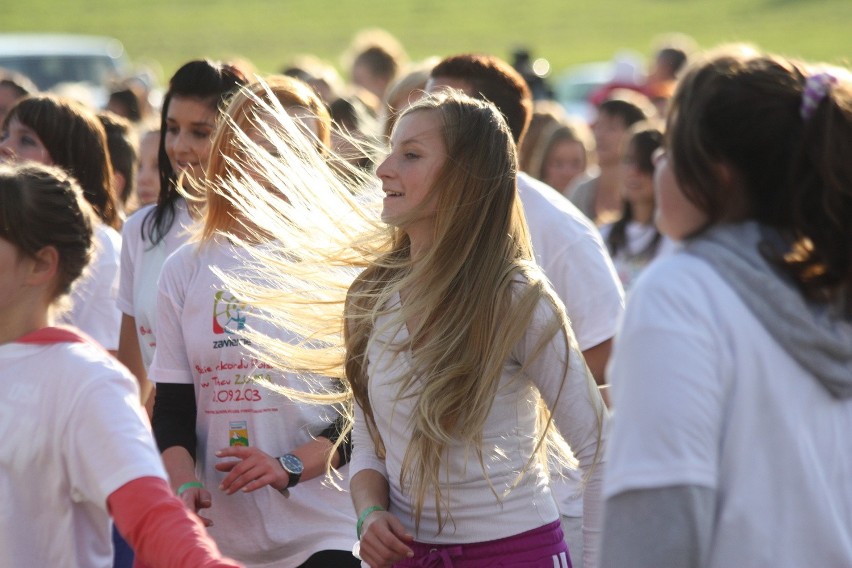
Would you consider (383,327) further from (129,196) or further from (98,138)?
(129,196)

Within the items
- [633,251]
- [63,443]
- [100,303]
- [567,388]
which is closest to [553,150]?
[633,251]

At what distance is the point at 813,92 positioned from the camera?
6.27ft

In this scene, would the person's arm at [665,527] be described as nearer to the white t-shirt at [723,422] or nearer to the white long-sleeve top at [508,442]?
the white t-shirt at [723,422]

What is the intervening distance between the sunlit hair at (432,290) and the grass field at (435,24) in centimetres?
3929

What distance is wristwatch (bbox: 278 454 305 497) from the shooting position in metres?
3.41

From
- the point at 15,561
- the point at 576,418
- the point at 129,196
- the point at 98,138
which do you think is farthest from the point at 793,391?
the point at 129,196

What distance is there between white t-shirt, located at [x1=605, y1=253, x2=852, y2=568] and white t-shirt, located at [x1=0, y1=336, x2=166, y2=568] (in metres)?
1.02

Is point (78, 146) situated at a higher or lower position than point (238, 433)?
higher

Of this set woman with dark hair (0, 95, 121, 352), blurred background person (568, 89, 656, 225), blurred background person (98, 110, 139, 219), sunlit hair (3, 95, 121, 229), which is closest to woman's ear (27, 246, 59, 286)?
woman with dark hair (0, 95, 121, 352)

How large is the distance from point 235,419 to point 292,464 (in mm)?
239

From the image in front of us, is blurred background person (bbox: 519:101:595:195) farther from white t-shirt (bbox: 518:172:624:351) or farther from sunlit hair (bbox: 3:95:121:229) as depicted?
white t-shirt (bbox: 518:172:624:351)

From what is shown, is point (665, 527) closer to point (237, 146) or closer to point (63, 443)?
point (63, 443)

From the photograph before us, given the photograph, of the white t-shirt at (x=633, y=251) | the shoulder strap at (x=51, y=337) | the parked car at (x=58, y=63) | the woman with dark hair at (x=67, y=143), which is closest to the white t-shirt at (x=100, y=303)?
the woman with dark hair at (x=67, y=143)

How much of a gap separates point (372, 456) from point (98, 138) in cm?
226
